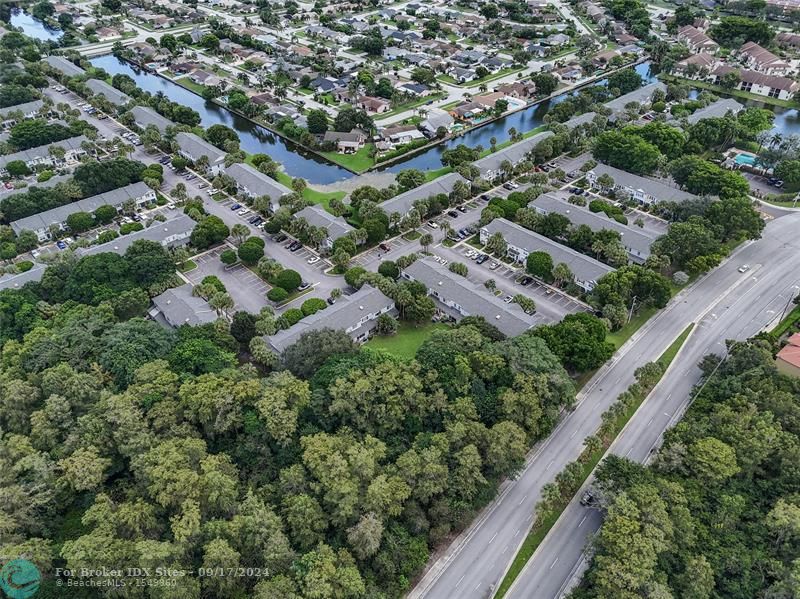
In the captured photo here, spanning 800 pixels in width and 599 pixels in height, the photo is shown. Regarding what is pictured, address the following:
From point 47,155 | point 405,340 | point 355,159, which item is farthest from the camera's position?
point 355,159

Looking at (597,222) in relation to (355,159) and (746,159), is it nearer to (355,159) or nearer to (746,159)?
(746,159)

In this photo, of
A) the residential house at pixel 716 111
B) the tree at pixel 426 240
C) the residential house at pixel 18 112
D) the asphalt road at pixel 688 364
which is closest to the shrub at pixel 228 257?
the tree at pixel 426 240

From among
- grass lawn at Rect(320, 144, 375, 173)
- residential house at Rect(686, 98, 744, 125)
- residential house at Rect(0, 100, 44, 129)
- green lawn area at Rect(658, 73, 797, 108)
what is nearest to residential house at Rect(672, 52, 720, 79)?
green lawn area at Rect(658, 73, 797, 108)

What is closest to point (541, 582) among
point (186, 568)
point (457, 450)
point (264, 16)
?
point (457, 450)

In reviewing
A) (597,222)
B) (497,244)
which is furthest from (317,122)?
(597,222)

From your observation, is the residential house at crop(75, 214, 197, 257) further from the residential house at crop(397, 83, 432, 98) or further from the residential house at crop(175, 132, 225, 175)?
the residential house at crop(397, 83, 432, 98)

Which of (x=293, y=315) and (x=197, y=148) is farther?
(x=197, y=148)

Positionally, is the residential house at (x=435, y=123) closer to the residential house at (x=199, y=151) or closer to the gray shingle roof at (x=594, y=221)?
the gray shingle roof at (x=594, y=221)
